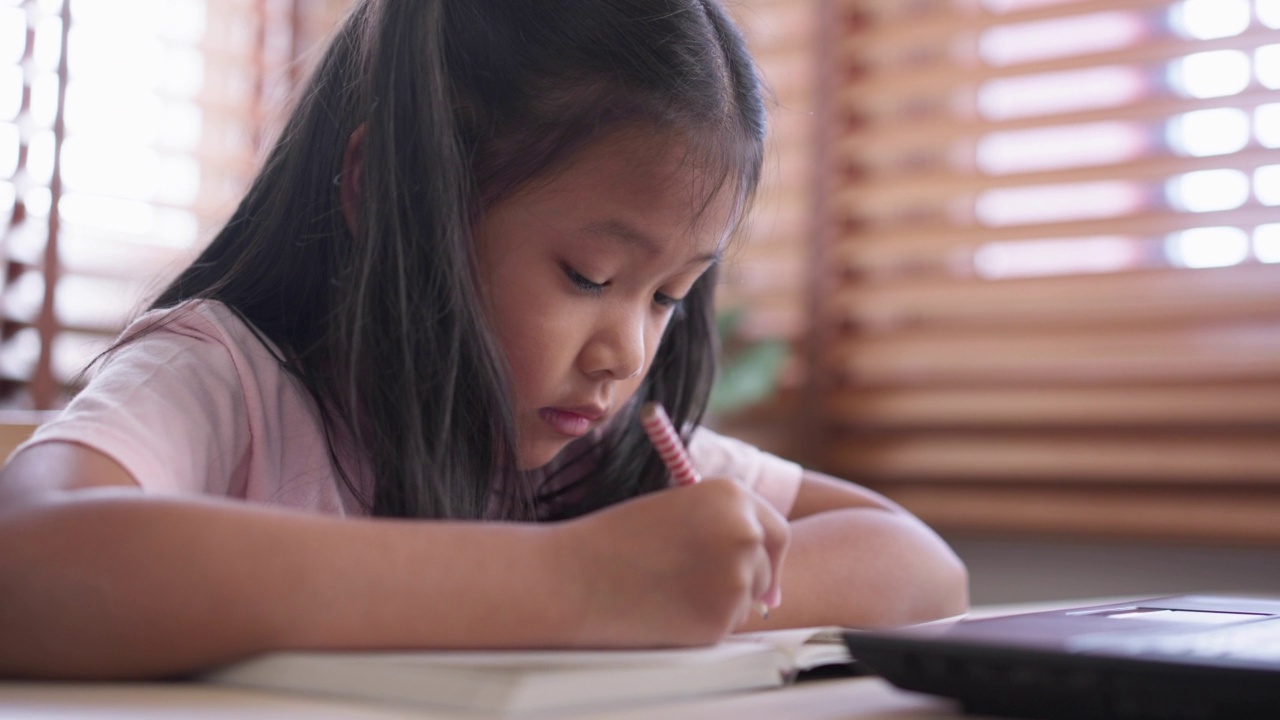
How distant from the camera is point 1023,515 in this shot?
167 centimetres

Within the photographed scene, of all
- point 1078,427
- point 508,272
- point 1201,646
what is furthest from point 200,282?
point 1078,427

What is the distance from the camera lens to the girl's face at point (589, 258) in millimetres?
728

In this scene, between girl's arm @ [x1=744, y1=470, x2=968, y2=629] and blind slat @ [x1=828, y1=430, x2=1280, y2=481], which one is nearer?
girl's arm @ [x1=744, y1=470, x2=968, y2=629]

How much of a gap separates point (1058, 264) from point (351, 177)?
4.19 ft

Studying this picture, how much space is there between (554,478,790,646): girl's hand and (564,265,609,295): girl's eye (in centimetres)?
29

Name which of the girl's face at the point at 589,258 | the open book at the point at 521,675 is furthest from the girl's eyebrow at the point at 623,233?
the open book at the point at 521,675

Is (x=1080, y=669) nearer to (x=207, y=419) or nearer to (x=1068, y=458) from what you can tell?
(x=207, y=419)

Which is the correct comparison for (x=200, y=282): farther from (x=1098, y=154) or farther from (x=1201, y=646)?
(x=1098, y=154)

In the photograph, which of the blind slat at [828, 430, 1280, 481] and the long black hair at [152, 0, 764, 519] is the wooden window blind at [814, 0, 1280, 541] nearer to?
the blind slat at [828, 430, 1280, 481]

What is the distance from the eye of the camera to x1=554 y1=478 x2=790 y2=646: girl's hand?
17.3 inches

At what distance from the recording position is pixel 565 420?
80cm

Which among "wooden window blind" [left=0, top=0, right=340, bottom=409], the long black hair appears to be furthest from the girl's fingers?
"wooden window blind" [left=0, top=0, right=340, bottom=409]

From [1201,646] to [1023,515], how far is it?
1332mm

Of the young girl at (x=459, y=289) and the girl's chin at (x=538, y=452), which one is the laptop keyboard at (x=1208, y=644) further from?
the girl's chin at (x=538, y=452)
